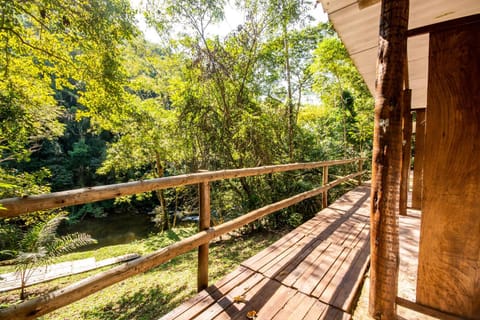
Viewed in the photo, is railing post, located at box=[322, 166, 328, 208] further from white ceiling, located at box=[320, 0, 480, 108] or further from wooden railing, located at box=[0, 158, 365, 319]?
wooden railing, located at box=[0, 158, 365, 319]

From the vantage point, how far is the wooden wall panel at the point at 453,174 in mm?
1170

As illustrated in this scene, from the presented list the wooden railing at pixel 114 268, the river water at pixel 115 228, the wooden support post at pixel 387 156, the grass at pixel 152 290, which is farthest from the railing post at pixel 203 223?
the river water at pixel 115 228

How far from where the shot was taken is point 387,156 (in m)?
1.24

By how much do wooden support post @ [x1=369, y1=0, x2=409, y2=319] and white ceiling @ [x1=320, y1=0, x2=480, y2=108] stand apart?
0.61 metres

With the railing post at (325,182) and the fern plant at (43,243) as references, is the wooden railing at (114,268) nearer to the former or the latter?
the railing post at (325,182)

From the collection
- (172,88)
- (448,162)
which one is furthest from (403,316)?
(172,88)

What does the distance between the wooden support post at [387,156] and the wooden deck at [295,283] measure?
36 cm

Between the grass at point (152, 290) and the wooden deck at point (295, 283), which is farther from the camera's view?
the grass at point (152, 290)

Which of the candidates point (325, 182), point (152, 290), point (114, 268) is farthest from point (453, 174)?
point (152, 290)

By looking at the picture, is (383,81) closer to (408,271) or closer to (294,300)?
(294,300)

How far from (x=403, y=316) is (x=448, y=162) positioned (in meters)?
1.09

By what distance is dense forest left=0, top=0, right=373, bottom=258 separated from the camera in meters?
3.89

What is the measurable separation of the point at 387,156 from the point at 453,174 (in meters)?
0.41

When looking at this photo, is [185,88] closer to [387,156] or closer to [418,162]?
[418,162]
